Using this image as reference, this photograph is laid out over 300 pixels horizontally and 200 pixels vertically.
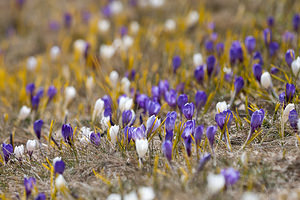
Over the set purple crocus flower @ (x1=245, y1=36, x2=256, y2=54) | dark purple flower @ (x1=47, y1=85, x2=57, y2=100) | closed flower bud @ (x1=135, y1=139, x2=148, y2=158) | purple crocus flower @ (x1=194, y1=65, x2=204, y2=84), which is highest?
purple crocus flower @ (x1=245, y1=36, x2=256, y2=54)

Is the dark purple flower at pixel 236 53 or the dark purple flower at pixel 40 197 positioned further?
the dark purple flower at pixel 236 53

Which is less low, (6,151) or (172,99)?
(172,99)

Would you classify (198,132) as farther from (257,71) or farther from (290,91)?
(257,71)

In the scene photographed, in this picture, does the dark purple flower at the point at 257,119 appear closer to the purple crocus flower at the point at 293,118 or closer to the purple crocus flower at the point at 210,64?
the purple crocus flower at the point at 293,118

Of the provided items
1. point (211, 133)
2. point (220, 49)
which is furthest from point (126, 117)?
point (220, 49)

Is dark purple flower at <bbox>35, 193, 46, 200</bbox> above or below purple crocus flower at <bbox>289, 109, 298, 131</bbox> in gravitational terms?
below

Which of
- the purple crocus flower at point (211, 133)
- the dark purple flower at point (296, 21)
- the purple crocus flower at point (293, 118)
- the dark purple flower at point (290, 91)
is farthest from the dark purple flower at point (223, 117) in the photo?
the dark purple flower at point (296, 21)

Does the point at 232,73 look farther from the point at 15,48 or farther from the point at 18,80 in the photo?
the point at 15,48

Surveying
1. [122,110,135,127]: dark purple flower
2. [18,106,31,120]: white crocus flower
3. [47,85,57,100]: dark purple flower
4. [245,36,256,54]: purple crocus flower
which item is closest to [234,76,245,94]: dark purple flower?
[245,36,256,54]: purple crocus flower

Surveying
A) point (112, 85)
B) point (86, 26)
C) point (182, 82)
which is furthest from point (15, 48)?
point (182, 82)

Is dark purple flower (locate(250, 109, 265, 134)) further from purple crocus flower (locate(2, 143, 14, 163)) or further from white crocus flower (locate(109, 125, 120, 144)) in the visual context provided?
purple crocus flower (locate(2, 143, 14, 163))

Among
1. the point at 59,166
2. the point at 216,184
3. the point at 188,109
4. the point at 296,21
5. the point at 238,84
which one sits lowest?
the point at 216,184

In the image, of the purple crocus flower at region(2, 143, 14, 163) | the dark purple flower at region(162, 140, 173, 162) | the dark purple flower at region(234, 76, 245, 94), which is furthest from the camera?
the dark purple flower at region(234, 76, 245, 94)
